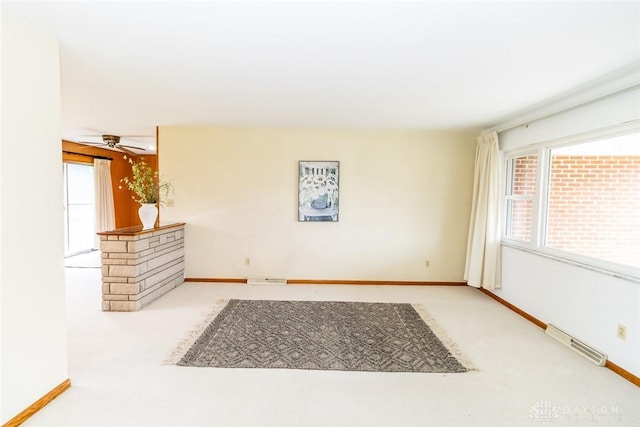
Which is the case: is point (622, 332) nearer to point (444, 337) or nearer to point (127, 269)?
point (444, 337)

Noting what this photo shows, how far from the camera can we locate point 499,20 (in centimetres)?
155

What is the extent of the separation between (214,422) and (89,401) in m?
0.85

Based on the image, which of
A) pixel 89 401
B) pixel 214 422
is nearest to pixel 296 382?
pixel 214 422

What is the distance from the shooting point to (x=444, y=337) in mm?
2768

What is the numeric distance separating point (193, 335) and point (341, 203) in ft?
8.32

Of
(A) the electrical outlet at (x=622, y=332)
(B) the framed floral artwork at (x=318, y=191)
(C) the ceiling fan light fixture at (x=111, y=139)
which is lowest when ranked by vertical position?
(A) the electrical outlet at (x=622, y=332)

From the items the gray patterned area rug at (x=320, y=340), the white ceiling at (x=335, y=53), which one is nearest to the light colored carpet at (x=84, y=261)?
the white ceiling at (x=335, y=53)

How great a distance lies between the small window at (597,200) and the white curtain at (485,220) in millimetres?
659

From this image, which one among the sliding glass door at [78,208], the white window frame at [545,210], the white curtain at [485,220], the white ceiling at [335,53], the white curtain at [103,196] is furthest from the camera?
the white curtain at [103,196]

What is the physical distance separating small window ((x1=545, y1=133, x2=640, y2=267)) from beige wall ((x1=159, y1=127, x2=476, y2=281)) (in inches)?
52.2

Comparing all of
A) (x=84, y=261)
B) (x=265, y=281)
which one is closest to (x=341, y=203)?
(x=265, y=281)

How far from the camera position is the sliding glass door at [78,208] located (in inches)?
229

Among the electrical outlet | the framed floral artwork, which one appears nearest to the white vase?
the framed floral artwork

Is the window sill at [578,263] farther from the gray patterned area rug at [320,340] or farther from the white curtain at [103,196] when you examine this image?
the white curtain at [103,196]
